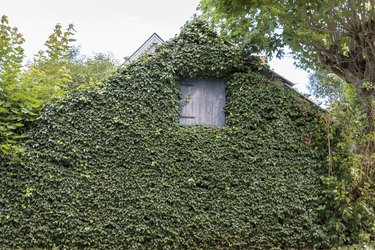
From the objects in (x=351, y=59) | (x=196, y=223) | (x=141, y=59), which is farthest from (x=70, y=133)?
(x=351, y=59)

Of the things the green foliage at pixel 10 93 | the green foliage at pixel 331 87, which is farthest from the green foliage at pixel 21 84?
the green foliage at pixel 331 87

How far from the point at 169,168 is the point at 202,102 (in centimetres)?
174

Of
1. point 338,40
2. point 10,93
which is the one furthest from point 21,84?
point 338,40

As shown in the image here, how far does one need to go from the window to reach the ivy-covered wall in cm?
21

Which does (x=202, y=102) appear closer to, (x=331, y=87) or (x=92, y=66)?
(x=331, y=87)

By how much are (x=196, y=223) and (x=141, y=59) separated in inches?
145

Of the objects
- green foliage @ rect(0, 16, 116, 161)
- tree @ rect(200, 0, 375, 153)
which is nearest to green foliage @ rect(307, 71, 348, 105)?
tree @ rect(200, 0, 375, 153)

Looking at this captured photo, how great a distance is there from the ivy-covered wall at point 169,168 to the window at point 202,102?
0.68 feet

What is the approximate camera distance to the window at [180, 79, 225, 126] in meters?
6.53

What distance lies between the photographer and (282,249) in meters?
5.93

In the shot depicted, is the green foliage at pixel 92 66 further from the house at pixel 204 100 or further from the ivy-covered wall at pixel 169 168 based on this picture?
the ivy-covered wall at pixel 169 168

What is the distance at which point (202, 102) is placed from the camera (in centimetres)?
662

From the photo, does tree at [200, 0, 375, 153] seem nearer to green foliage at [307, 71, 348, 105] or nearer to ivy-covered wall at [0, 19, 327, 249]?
green foliage at [307, 71, 348, 105]

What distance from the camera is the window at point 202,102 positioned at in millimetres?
6527
